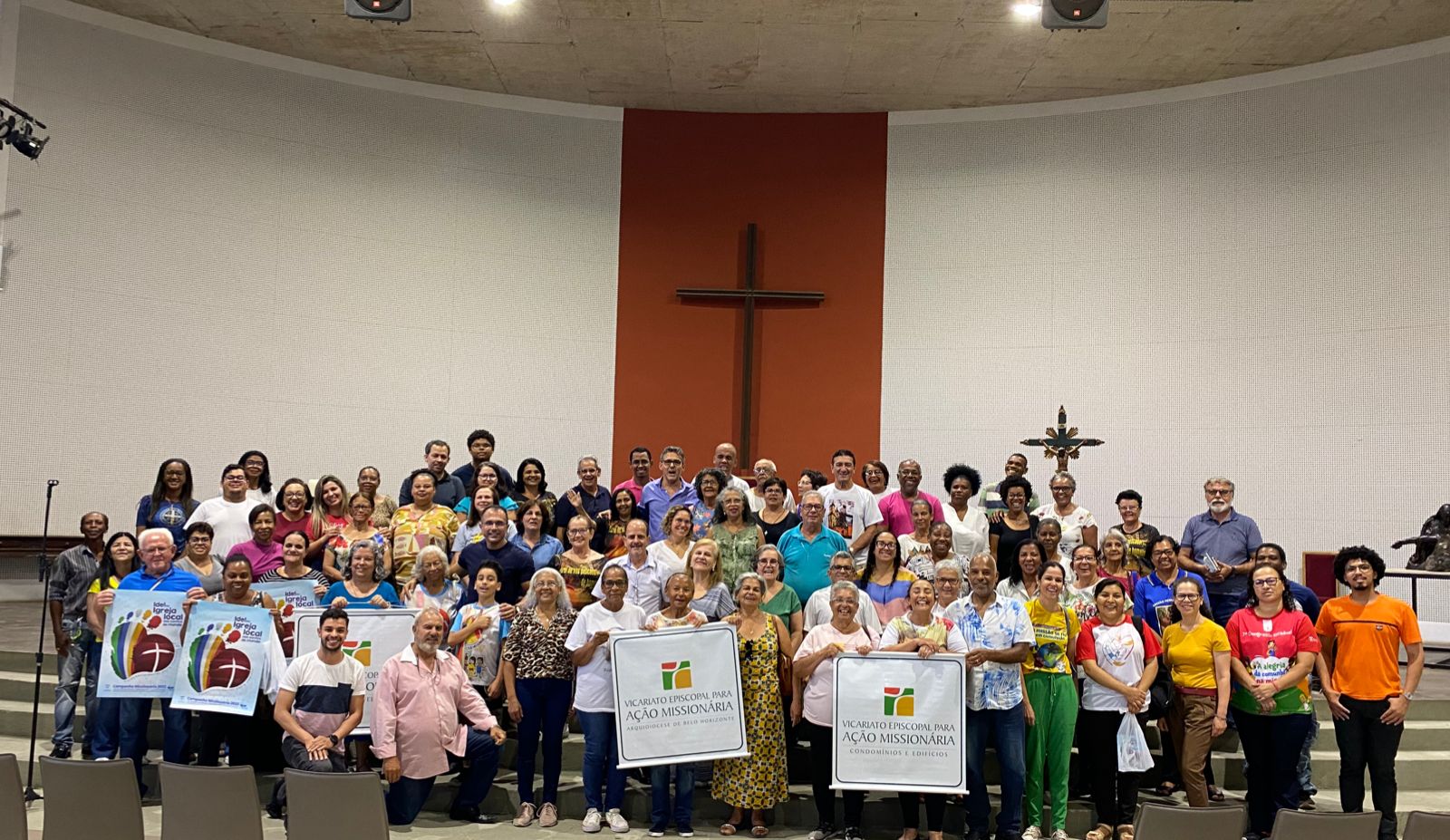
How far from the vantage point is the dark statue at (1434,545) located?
10.4 m

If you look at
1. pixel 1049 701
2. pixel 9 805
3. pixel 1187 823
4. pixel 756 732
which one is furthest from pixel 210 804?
pixel 1049 701

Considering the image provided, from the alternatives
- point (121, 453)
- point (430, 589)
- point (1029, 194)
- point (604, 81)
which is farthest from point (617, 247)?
point (430, 589)

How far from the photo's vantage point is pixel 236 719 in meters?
6.96

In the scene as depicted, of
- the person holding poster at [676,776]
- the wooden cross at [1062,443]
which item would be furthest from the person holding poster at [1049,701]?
the wooden cross at [1062,443]

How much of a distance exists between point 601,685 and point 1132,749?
2.84 meters

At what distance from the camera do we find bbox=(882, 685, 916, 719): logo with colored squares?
6578 millimetres

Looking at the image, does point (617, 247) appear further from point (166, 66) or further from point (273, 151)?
point (166, 66)

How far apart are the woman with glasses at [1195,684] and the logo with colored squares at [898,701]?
4.89ft

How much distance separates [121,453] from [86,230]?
2.03 meters

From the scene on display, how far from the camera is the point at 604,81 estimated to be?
41.6 ft

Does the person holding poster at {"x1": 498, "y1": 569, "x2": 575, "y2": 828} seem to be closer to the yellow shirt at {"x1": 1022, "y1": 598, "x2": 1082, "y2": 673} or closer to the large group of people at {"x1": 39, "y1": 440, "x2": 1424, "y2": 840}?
the large group of people at {"x1": 39, "y1": 440, "x2": 1424, "y2": 840}

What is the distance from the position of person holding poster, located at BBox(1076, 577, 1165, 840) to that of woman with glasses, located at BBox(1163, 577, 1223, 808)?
182mm

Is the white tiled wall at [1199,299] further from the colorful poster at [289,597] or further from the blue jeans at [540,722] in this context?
the colorful poster at [289,597]

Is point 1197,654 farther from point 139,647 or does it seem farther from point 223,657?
point 139,647
